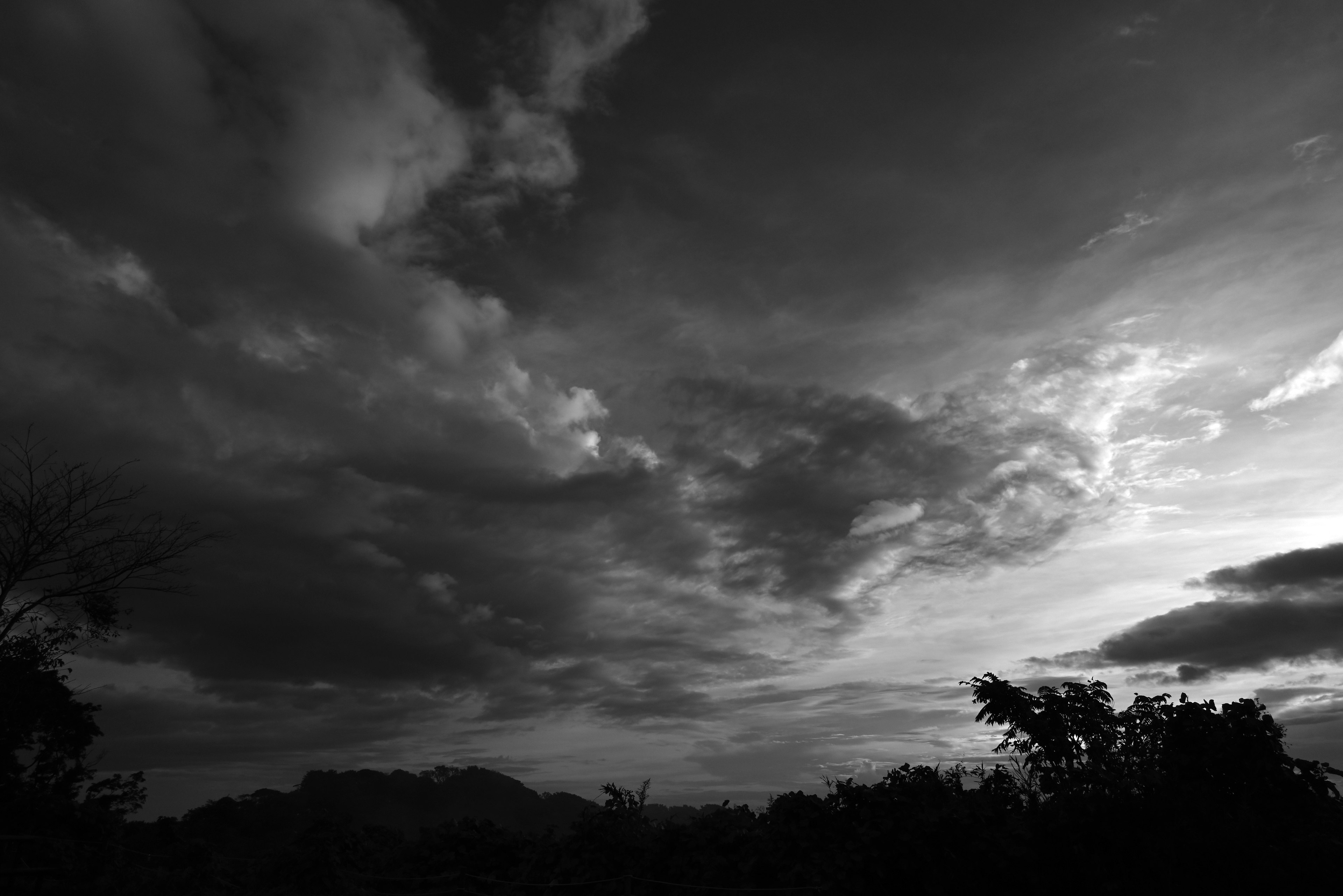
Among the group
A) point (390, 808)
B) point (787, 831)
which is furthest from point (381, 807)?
point (787, 831)

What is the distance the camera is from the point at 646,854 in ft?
46.8

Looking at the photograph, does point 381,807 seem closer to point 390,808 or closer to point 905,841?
point 390,808

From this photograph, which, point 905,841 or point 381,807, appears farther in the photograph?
point 381,807

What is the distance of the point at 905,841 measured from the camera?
12617 mm

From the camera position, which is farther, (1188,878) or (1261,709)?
(1261,709)

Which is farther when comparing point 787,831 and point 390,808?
point 390,808

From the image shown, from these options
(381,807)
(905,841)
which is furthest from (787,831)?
(381,807)

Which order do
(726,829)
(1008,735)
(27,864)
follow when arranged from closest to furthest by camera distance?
(27,864) → (726,829) → (1008,735)

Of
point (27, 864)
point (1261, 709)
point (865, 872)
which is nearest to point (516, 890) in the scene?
point (865, 872)

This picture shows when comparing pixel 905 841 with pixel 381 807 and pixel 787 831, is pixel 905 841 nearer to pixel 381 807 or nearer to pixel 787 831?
pixel 787 831

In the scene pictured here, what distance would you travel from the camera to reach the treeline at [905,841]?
12.2 metres

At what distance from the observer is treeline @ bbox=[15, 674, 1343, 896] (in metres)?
12.2

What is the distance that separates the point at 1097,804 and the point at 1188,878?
4.84 feet

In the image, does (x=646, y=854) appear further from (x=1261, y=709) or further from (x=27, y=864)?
(x=1261, y=709)
